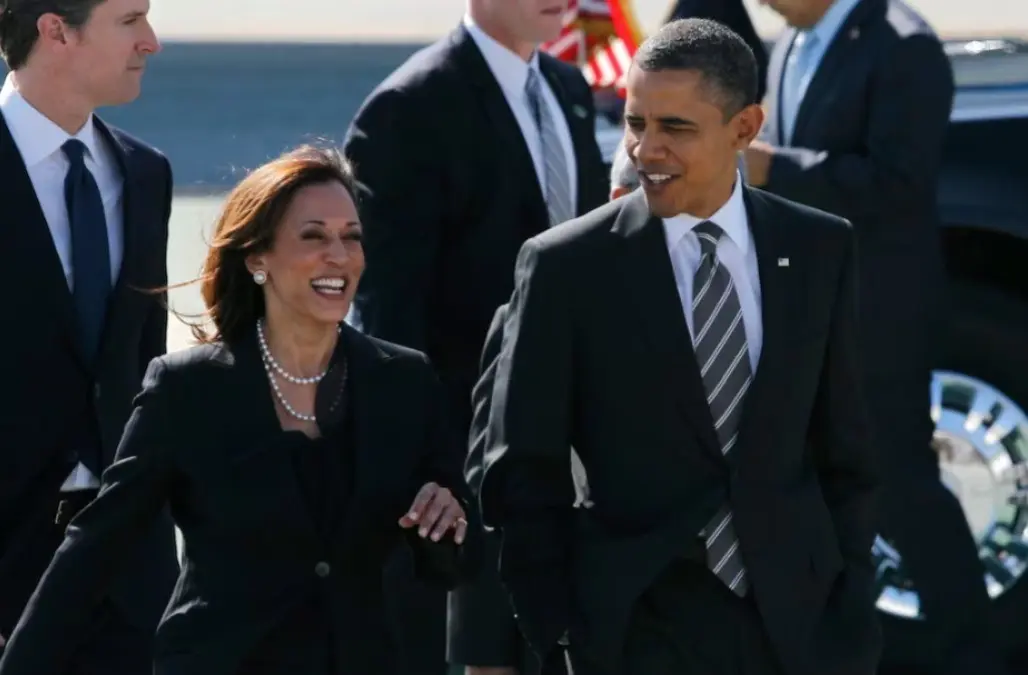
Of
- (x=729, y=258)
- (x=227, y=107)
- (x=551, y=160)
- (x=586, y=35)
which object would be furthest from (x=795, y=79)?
(x=227, y=107)

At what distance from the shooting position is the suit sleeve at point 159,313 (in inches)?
195

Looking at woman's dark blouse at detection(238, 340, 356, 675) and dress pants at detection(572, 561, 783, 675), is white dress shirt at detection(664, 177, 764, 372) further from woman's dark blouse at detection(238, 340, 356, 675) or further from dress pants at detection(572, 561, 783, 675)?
woman's dark blouse at detection(238, 340, 356, 675)

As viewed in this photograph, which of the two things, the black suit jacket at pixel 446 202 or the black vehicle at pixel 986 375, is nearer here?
the black suit jacket at pixel 446 202

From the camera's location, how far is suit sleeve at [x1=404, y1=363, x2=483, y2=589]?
13.5ft

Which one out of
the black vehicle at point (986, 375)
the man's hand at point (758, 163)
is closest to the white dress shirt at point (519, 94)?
the man's hand at point (758, 163)

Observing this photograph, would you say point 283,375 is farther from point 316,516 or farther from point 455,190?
point 455,190

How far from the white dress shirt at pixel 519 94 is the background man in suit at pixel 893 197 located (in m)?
0.50

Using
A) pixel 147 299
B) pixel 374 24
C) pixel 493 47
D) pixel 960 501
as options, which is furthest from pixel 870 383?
pixel 374 24

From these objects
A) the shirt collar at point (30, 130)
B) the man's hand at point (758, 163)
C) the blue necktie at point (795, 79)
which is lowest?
the man's hand at point (758, 163)

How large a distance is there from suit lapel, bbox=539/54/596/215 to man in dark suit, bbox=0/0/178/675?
1.23 meters

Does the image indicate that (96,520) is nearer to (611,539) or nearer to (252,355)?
(252,355)

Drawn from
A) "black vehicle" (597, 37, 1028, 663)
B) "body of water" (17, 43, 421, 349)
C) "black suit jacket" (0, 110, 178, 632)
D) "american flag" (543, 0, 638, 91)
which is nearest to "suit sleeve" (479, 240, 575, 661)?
"black suit jacket" (0, 110, 178, 632)

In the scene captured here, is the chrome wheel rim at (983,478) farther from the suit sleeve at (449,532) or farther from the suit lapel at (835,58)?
the suit sleeve at (449,532)

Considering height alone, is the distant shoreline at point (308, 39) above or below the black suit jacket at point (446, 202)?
below
